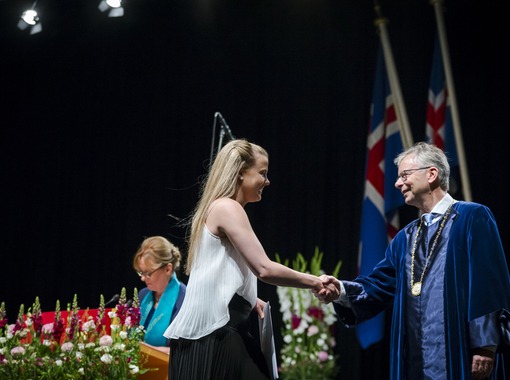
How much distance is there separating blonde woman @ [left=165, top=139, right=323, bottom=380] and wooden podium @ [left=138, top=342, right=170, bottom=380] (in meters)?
0.66

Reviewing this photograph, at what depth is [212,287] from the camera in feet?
8.39

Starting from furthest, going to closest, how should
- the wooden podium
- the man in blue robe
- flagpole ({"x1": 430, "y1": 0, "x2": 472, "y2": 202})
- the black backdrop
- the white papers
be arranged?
the black backdrop
flagpole ({"x1": 430, "y1": 0, "x2": 472, "y2": 202})
the wooden podium
the man in blue robe
the white papers

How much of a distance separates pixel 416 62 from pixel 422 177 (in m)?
3.31

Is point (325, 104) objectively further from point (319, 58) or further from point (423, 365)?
point (423, 365)

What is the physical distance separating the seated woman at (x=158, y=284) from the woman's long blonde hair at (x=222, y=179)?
1459 mm

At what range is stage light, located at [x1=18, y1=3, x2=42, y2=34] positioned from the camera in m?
5.53

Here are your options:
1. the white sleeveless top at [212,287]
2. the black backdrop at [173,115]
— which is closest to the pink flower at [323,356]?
the black backdrop at [173,115]

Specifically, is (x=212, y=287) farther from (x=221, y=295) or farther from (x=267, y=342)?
(x=267, y=342)

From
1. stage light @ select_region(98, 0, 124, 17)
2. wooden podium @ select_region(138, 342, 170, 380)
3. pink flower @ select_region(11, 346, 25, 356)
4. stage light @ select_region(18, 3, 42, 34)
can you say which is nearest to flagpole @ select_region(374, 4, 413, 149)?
stage light @ select_region(98, 0, 124, 17)

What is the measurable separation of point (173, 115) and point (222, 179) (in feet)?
14.0

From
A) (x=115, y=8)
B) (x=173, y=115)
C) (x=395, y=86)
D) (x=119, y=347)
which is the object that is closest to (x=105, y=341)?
(x=119, y=347)

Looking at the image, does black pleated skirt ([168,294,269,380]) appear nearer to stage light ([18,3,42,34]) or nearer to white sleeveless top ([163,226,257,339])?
white sleeveless top ([163,226,257,339])

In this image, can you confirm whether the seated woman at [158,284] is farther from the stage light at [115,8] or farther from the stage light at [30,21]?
the stage light at [30,21]

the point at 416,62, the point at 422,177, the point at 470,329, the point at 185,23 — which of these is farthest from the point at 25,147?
the point at 470,329
